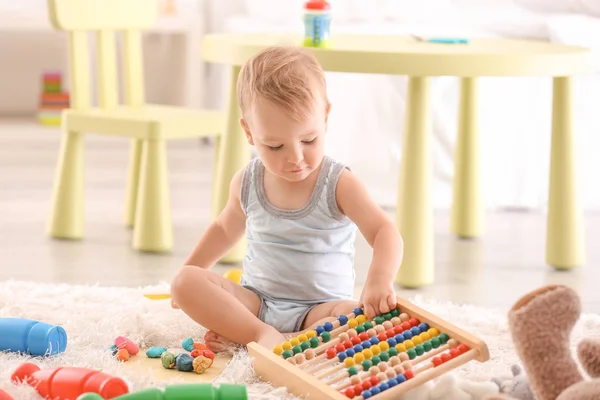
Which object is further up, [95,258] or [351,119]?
[351,119]

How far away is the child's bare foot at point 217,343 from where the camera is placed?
1.46m

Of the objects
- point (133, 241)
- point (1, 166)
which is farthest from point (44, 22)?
A: point (133, 241)

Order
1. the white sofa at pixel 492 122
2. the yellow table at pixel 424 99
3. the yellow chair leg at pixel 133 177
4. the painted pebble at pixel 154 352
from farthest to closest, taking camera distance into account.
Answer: the white sofa at pixel 492 122
the yellow chair leg at pixel 133 177
the yellow table at pixel 424 99
the painted pebble at pixel 154 352

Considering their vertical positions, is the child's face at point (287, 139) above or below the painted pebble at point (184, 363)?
above

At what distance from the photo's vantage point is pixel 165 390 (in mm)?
1144

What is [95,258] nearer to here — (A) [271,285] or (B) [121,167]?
(A) [271,285]

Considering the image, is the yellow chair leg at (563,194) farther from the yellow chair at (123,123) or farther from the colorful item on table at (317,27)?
the yellow chair at (123,123)

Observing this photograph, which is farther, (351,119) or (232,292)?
(351,119)

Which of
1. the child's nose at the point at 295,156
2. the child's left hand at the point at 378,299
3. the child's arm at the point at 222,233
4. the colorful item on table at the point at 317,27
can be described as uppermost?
the colorful item on table at the point at 317,27

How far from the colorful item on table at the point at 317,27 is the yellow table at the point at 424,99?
2.1 inches

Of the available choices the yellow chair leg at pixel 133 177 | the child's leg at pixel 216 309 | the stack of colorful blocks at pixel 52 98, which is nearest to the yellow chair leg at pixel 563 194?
the child's leg at pixel 216 309

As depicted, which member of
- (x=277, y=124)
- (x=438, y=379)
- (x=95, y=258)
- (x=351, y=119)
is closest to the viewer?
(x=438, y=379)

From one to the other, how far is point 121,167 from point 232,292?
5.91 ft

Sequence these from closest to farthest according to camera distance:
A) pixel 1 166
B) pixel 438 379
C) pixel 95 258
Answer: pixel 438 379, pixel 95 258, pixel 1 166
